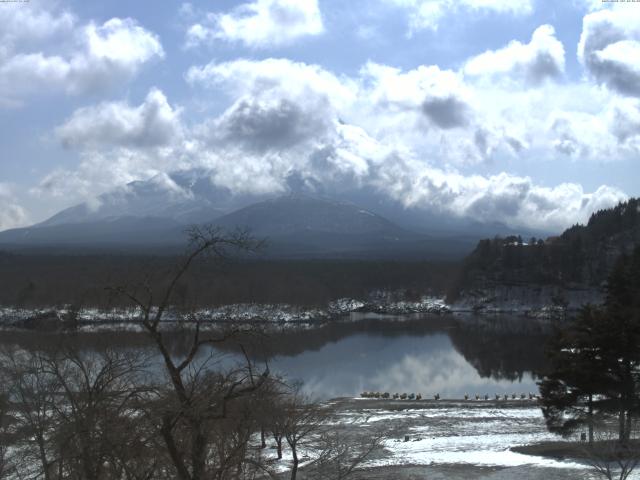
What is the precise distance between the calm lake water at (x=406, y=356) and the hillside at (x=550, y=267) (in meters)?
24.6

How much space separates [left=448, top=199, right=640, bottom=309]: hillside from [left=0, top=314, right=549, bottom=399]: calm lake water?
24.6m

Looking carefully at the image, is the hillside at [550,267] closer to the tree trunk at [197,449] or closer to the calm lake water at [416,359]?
the calm lake water at [416,359]

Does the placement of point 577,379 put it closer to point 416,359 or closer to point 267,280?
point 416,359

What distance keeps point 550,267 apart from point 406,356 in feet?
207

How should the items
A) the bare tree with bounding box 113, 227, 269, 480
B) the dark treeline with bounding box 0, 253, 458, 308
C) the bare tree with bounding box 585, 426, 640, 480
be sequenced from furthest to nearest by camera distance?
1. the dark treeline with bounding box 0, 253, 458, 308
2. the bare tree with bounding box 585, 426, 640, 480
3. the bare tree with bounding box 113, 227, 269, 480

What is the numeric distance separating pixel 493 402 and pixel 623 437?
15506 millimetres

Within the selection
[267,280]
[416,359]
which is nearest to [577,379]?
[416,359]

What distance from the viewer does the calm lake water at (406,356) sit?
3934cm

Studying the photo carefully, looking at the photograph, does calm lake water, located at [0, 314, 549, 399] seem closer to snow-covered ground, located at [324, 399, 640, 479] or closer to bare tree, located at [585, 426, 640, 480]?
snow-covered ground, located at [324, 399, 640, 479]

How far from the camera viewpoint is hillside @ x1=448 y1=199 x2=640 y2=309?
105 metres

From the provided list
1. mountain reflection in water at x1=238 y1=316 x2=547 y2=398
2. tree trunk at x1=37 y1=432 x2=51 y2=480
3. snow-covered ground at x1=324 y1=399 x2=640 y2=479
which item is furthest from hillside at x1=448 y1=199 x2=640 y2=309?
tree trunk at x1=37 y1=432 x2=51 y2=480

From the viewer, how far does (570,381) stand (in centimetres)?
1986

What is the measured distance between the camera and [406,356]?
55312 mm

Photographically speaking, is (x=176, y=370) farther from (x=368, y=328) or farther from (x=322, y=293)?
(x=322, y=293)
